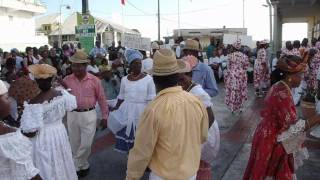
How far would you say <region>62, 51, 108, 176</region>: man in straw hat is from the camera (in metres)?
6.15

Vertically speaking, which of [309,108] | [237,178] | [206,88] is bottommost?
[237,178]

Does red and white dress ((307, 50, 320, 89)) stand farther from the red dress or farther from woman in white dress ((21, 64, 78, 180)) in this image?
woman in white dress ((21, 64, 78, 180))

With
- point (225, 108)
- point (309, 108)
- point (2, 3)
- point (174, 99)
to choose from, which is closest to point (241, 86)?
point (225, 108)

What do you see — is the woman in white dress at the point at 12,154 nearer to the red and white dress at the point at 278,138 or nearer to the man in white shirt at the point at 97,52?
the red and white dress at the point at 278,138

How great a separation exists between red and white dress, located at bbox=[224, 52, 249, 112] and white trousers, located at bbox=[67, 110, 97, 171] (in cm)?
559

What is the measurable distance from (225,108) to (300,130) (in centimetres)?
791

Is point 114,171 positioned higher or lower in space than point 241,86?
lower

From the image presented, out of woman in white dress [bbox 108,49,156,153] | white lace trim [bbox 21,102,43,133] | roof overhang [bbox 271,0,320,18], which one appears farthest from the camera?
roof overhang [bbox 271,0,320,18]

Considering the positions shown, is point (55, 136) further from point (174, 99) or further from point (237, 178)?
point (237, 178)

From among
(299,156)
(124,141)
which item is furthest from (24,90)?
(299,156)

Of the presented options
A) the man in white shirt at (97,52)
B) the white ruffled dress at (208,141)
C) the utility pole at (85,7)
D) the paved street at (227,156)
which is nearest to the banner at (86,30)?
the utility pole at (85,7)

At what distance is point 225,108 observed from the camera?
1220 cm

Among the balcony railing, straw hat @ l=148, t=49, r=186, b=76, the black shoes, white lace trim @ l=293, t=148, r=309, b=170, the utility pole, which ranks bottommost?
the black shoes

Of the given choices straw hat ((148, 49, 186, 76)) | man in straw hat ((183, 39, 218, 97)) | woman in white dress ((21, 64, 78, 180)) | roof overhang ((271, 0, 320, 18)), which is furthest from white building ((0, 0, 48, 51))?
straw hat ((148, 49, 186, 76))
